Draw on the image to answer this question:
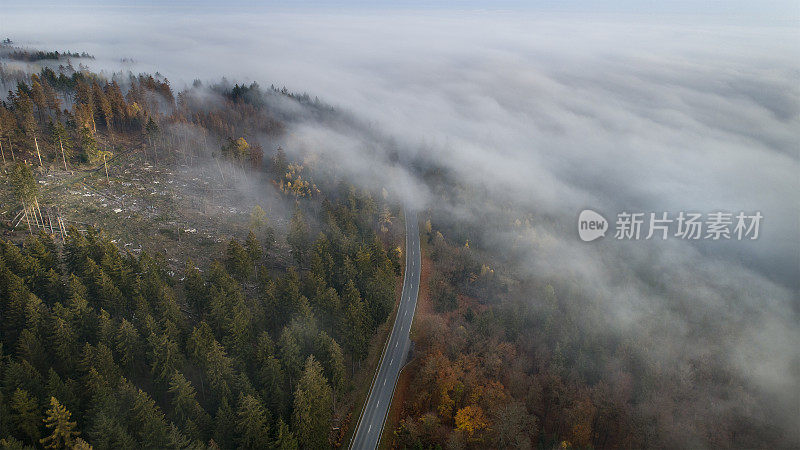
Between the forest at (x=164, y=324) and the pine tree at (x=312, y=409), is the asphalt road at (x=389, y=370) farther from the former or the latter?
the pine tree at (x=312, y=409)

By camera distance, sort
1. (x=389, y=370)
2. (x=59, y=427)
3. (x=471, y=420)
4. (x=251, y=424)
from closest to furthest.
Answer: (x=59, y=427) → (x=251, y=424) → (x=471, y=420) → (x=389, y=370)

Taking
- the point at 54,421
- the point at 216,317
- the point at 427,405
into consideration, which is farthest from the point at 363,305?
the point at 54,421

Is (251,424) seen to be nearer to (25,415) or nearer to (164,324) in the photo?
(164,324)

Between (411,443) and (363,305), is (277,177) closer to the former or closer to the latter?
(363,305)

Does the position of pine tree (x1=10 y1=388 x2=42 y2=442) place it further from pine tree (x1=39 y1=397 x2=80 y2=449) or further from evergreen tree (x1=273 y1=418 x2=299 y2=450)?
evergreen tree (x1=273 y1=418 x2=299 y2=450)

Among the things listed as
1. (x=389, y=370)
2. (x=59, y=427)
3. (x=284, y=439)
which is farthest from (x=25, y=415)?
(x=389, y=370)

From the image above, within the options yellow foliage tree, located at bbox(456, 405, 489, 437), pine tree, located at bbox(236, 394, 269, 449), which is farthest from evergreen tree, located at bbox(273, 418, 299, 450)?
yellow foliage tree, located at bbox(456, 405, 489, 437)
